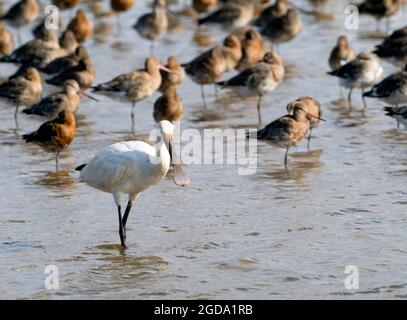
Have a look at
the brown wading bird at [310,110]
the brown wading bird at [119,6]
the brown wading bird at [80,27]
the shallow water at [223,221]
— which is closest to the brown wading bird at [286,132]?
the shallow water at [223,221]

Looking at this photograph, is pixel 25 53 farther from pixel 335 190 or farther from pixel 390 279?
pixel 390 279

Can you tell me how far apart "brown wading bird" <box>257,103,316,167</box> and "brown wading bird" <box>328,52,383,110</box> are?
11.3 ft

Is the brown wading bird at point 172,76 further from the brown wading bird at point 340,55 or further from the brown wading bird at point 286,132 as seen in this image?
the brown wading bird at point 286,132

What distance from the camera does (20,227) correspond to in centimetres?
A: 1167

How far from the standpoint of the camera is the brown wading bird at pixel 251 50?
20469 mm

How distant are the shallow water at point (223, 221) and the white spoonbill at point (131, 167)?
58 cm

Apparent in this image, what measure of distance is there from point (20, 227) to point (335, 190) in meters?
3.69

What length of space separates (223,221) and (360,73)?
264 inches

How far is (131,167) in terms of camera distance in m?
10.8

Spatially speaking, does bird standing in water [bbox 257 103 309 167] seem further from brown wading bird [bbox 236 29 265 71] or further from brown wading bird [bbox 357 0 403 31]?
brown wading bird [bbox 357 0 403 31]

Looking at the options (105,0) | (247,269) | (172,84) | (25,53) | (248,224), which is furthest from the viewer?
(105,0)

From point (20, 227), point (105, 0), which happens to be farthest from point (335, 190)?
point (105, 0)

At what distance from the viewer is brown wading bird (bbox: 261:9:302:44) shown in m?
22.6
